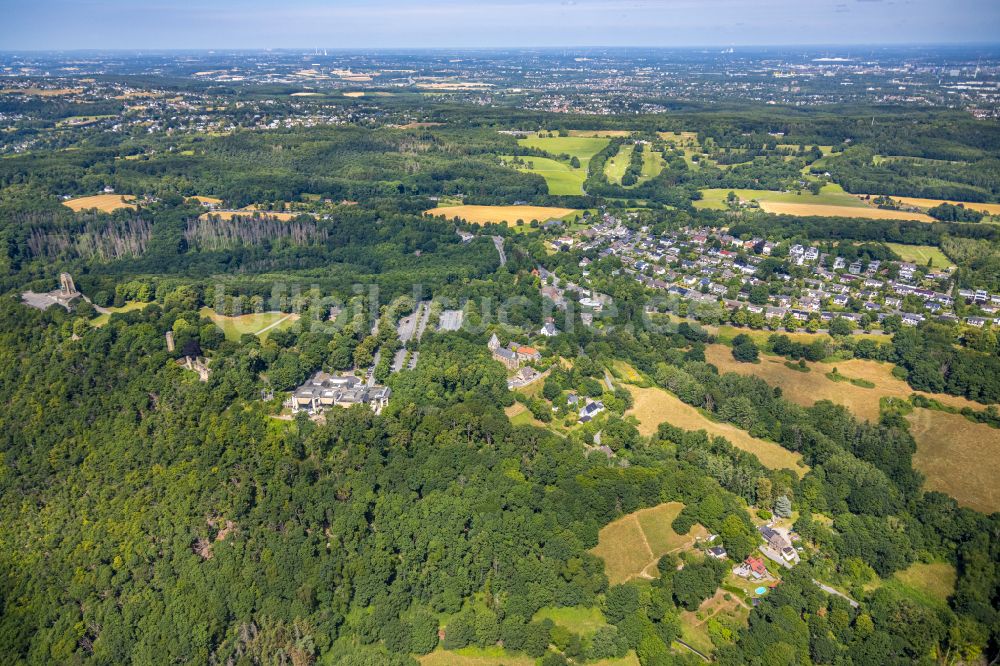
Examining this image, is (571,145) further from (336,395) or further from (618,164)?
(336,395)

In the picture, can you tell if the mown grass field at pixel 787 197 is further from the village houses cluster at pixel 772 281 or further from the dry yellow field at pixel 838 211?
the village houses cluster at pixel 772 281

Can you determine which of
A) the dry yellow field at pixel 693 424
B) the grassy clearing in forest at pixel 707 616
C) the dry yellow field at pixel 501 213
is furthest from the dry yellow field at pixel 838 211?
the grassy clearing in forest at pixel 707 616

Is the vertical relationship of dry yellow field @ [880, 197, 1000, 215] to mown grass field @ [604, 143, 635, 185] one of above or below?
below

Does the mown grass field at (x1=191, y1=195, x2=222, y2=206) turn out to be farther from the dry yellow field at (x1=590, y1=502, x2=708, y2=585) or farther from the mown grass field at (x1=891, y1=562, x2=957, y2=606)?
the mown grass field at (x1=891, y1=562, x2=957, y2=606)

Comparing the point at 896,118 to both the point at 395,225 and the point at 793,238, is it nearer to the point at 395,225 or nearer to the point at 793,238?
the point at 793,238

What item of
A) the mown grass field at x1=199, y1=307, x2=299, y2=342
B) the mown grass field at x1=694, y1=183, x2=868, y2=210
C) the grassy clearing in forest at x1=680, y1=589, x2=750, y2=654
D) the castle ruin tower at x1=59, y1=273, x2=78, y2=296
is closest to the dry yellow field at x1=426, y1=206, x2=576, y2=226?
the mown grass field at x1=694, y1=183, x2=868, y2=210
